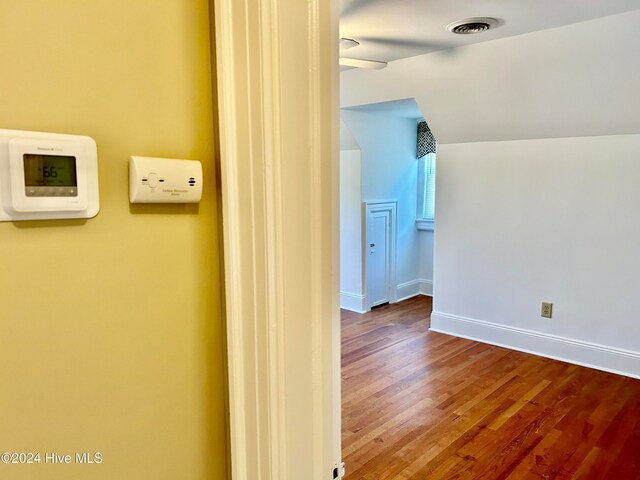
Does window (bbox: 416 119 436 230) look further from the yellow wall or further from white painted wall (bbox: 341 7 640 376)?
the yellow wall

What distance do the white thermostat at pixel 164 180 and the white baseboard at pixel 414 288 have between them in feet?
14.6

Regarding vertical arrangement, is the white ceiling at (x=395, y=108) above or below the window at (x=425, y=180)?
above

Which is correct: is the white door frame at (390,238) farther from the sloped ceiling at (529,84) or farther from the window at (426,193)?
the sloped ceiling at (529,84)

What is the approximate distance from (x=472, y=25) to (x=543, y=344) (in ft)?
7.85

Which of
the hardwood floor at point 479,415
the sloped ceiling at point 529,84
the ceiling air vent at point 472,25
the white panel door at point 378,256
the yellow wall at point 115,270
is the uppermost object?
the ceiling air vent at point 472,25

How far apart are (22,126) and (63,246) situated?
150mm

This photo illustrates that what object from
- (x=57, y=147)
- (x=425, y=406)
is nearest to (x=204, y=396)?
(x=57, y=147)

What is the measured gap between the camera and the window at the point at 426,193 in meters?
4.99

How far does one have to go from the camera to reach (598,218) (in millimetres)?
3047

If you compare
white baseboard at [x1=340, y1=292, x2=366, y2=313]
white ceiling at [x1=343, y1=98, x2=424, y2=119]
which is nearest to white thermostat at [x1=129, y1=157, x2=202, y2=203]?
white ceiling at [x1=343, y1=98, x2=424, y2=119]

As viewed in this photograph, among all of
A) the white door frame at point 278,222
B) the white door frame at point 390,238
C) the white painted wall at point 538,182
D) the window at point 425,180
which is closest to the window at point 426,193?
the window at point 425,180

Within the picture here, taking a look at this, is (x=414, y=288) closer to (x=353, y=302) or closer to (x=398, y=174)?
(x=353, y=302)

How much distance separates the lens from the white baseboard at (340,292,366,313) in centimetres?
446

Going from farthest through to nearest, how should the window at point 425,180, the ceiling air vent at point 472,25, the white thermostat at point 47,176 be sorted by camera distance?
the window at point 425,180, the ceiling air vent at point 472,25, the white thermostat at point 47,176
